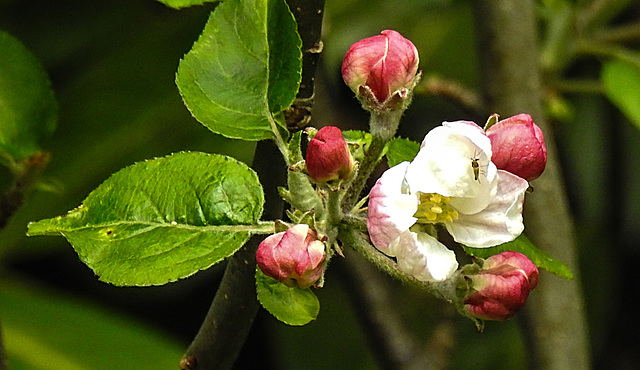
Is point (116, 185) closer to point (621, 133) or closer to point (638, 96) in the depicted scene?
point (638, 96)

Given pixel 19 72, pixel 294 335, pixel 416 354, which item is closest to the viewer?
pixel 19 72

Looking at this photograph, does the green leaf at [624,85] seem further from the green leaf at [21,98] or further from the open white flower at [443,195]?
the green leaf at [21,98]

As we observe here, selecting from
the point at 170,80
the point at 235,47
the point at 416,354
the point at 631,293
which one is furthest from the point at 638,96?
the point at 631,293

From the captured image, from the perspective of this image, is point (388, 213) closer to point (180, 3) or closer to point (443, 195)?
point (443, 195)

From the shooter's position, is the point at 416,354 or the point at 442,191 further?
the point at 416,354

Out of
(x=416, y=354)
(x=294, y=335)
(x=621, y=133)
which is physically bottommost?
(x=294, y=335)

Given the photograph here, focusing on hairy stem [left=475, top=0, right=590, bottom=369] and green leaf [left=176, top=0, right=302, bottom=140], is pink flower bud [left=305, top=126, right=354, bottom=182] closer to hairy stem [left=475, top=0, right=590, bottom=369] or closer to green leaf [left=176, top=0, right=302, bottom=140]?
green leaf [left=176, top=0, right=302, bottom=140]

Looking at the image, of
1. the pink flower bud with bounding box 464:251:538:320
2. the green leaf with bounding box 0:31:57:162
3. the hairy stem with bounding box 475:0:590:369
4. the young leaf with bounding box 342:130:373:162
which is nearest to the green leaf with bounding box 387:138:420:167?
the young leaf with bounding box 342:130:373:162

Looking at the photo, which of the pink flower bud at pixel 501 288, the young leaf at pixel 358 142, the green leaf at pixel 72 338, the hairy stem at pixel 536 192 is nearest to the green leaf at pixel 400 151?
the young leaf at pixel 358 142
